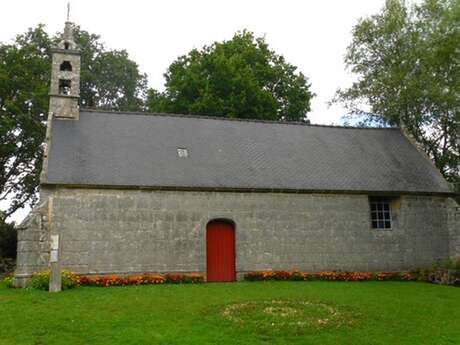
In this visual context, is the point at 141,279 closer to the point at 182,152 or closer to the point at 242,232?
the point at 242,232

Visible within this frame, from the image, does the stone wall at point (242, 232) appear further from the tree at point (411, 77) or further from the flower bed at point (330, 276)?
the tree at point (411, 77)

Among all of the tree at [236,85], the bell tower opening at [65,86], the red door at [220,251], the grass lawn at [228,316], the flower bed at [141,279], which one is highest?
the tree at [236,85]

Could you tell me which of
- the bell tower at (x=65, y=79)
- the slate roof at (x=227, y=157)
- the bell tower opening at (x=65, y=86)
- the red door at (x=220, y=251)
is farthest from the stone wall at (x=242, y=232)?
the bell tower opening at (x=65, y=86)

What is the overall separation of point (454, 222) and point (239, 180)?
9.52 m

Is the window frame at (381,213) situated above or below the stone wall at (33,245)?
above

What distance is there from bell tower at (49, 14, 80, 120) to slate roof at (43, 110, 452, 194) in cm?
49

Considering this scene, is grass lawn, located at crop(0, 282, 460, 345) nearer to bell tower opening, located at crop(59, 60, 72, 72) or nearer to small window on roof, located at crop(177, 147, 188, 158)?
small window on roof, located at crop(177, 147, 188, 158)

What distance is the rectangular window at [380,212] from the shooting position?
19.9m

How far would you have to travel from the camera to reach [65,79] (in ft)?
66.2

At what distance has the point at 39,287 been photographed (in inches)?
572

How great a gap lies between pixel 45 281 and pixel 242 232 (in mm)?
7078

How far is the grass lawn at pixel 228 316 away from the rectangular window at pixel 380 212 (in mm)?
5069

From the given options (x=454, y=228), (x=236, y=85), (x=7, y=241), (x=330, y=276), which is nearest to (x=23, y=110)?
(x=7, y=241)

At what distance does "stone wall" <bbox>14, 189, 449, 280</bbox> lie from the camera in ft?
54.3
